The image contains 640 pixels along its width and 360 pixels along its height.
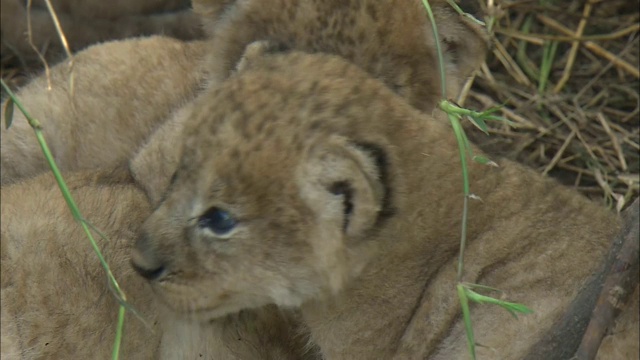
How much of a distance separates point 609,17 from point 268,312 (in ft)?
9.24

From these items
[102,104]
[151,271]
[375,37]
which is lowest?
[102,104]

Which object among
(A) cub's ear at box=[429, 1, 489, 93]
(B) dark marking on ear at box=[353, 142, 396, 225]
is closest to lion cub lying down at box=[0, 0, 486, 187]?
(A) cub's ear at box=[429, 1, 489, 93]

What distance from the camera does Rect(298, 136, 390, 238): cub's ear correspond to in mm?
3064

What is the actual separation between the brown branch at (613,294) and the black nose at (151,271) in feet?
4.09

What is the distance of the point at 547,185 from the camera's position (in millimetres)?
3602

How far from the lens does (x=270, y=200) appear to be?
3133 mm

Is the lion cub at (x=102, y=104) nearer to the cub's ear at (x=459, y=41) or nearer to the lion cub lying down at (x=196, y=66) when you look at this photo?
the lion cub lying down at (x=196, y=66)

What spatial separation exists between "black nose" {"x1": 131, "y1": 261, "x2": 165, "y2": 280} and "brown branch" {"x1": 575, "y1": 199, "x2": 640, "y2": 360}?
1.25 m

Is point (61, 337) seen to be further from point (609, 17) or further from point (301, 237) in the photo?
point (609, 17)

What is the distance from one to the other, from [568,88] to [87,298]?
116 inches

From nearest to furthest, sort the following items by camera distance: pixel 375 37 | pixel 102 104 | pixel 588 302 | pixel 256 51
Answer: pixel 588 302 < pixel 256 51 < pixel 375 37 < pixel 102 104

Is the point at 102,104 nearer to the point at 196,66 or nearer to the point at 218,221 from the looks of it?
the point at 196,66

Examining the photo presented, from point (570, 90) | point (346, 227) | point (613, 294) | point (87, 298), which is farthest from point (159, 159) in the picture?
point (570, 90)

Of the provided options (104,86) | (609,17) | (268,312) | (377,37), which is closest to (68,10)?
(104,86)
